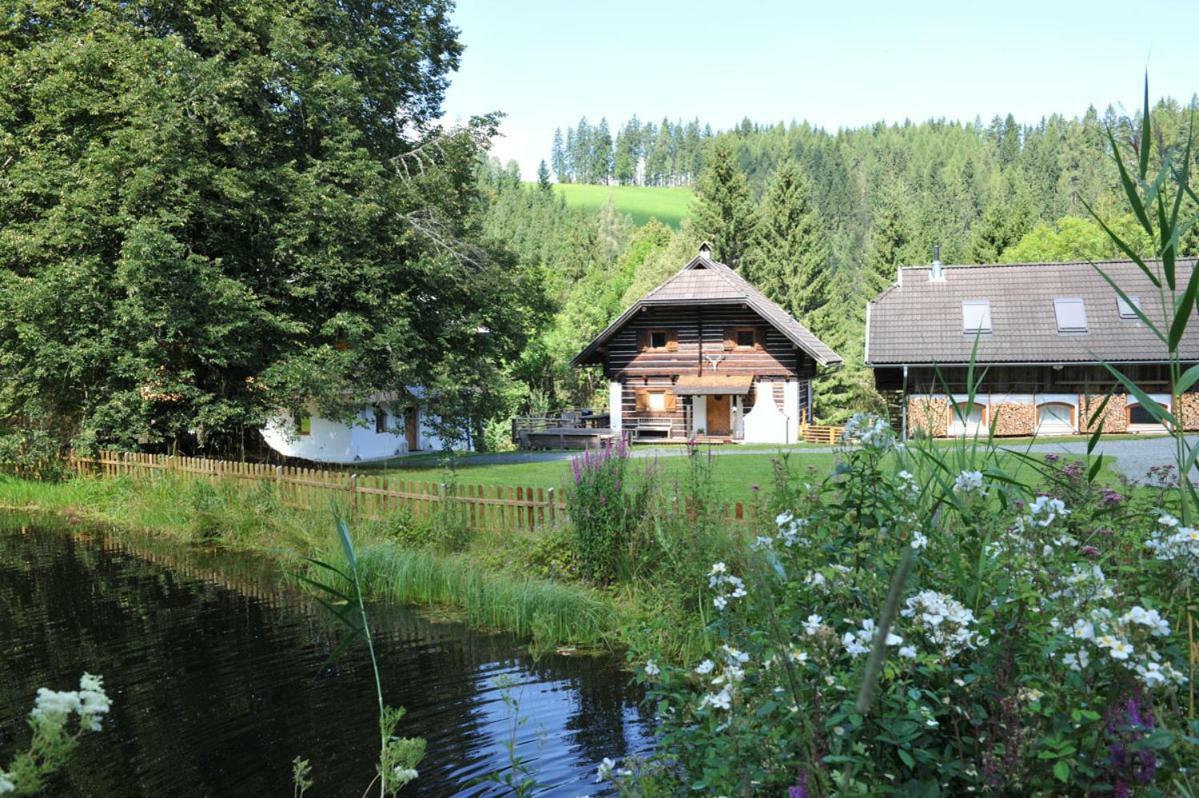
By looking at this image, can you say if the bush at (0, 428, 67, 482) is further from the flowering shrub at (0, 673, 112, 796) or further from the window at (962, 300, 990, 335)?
the window at (962, 300, 990, 335)

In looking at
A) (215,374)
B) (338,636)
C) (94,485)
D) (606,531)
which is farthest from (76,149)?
(606,531)

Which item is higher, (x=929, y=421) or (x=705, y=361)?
(x=705, y=361)

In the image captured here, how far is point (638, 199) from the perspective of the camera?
145375mm

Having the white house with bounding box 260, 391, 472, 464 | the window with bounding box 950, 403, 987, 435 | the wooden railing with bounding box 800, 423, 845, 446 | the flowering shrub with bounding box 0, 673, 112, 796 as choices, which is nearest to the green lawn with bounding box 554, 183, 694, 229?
the wooden railing with bounding box 800, 423, 845, 446

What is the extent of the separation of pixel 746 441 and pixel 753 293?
600 centimetres

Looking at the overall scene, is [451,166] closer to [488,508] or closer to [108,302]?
[108,302]

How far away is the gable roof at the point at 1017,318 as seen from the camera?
31188 millimetres

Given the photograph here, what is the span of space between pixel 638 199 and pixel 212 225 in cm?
12938

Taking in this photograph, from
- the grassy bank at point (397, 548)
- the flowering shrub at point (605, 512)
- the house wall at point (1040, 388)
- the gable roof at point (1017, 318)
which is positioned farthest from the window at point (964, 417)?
the grassy bank at point (397, 548)

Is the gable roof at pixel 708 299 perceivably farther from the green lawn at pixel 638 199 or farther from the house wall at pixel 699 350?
the green lawn at pixel 638 199

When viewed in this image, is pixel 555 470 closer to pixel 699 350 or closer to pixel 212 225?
pixel 212 225

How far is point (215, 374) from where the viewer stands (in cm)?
2066

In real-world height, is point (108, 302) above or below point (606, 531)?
above

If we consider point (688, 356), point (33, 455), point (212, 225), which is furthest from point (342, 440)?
point (688, 356)
